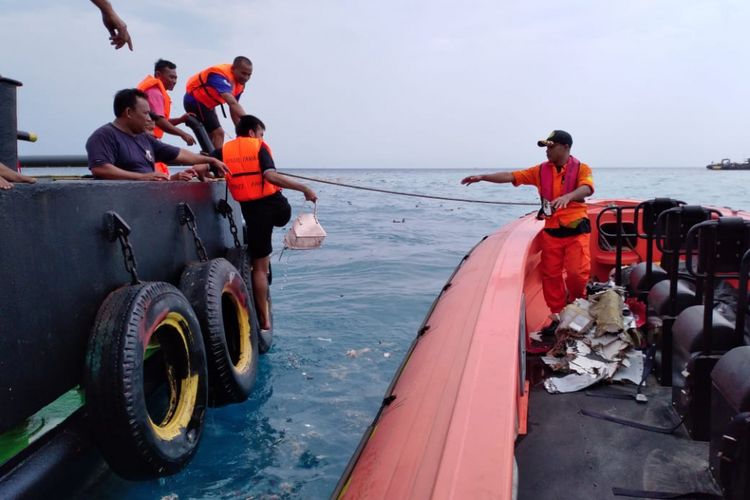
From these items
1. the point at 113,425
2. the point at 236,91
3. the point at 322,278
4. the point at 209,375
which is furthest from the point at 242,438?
the point at 322,278

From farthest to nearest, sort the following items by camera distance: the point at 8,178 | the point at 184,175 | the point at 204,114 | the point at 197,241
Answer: the point at 204,114 < the point at 184,175 < the point at 197,241 < the point at 8,178

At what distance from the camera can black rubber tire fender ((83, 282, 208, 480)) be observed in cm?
208

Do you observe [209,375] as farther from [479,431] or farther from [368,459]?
[479,431]

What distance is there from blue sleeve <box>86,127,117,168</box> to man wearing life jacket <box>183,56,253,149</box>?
182cm

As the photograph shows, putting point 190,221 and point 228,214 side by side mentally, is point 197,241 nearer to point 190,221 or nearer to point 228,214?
point 190,221

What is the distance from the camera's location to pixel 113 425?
6.84 feet

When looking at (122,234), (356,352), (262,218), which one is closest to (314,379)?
(356,352)

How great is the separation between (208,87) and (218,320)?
2.98m

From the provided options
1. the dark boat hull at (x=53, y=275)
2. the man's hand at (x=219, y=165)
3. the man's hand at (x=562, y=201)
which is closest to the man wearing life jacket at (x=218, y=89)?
the man's hand at (x=219, y=165)

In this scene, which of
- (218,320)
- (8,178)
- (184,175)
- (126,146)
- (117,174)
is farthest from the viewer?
(184,175)

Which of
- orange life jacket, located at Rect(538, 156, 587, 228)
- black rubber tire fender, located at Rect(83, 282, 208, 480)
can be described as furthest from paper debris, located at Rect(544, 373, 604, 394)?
black rubber tire fender, located at Rect(83, 282, 208, 480)

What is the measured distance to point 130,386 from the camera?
6.93 feet

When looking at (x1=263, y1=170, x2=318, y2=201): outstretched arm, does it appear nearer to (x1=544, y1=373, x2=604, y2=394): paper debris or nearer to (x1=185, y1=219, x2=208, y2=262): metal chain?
(x1=185, y1=219, x2=208, y2=262): metal chain

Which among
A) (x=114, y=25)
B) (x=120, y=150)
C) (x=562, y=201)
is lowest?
(x=562, y=201)
